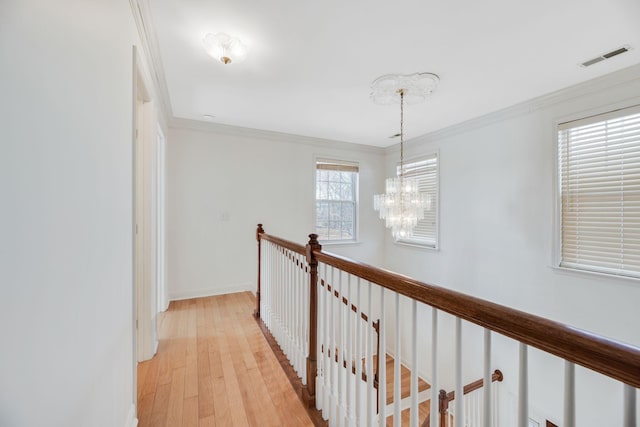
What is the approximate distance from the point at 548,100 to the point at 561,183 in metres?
0.89

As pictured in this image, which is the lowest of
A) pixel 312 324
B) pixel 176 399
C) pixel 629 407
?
pixel 176 399

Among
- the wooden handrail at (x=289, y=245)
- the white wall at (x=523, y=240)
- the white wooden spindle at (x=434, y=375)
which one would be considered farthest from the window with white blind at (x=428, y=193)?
the white wooden spindle at (x=434, y=375)

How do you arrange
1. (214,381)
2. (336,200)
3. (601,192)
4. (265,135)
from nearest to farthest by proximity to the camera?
1. (214,381)
2. (601,192)
3. (265,135)
4. (336,200)

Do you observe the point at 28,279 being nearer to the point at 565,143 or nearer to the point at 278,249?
the point at 278,249

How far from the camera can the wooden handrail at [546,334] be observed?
44 centimetres

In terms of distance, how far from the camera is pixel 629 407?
1.52 ft

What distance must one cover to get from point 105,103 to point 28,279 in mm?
816

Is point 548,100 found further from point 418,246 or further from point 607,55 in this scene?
point 418,246

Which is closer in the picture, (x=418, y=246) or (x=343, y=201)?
(x=418, y=246)

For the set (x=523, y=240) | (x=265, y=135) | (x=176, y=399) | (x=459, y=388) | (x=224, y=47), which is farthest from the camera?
(x=265, y=135)

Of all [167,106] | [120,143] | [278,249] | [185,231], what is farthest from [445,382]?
[167,106]

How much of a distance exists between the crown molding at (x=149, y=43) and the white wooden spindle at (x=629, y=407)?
240 centimetres

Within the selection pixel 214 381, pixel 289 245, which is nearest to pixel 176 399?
pixel 214 381

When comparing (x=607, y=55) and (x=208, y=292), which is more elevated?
(x=607, y=55)
